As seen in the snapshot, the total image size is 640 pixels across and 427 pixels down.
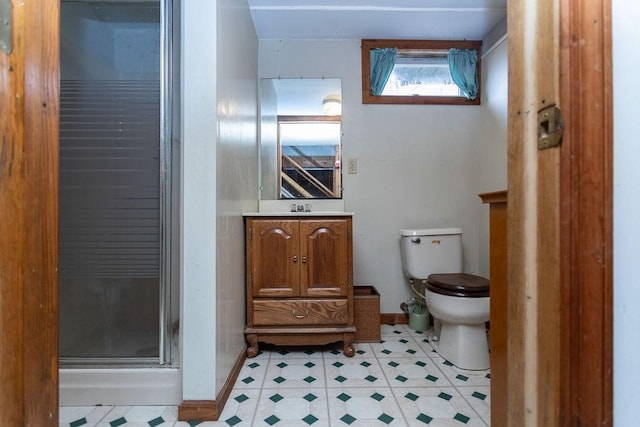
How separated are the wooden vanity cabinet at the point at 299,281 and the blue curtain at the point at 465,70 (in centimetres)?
148

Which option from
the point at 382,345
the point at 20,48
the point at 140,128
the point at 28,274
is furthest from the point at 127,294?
the point at 382,345

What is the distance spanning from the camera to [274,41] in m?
2.23

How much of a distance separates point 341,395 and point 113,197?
4.65ft

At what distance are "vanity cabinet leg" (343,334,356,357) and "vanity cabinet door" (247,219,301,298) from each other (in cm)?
39

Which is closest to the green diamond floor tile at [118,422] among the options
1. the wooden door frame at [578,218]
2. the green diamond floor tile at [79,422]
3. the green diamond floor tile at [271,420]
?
the green diamond floor tile at [79,422]

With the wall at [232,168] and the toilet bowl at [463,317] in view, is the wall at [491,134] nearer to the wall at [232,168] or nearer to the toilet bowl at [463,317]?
the toilet bowl at [463,317]

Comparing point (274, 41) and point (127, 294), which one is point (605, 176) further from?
point (274, 41)

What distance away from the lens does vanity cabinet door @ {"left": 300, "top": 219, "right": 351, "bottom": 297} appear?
1.75 metres

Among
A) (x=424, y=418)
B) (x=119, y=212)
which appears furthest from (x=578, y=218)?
(x=119, y=212)

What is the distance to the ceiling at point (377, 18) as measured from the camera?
190 cm

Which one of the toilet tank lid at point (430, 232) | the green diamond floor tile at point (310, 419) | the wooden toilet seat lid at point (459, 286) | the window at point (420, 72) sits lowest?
the green diamond floor tile at point (310, 419)

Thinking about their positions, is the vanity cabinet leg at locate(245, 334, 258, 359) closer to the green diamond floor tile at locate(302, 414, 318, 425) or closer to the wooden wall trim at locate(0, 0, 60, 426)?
the green diamond floor tile at locate(302, 414, 318, 425)

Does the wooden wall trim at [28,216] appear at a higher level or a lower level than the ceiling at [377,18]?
lower

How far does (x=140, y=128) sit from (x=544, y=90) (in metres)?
1.50
